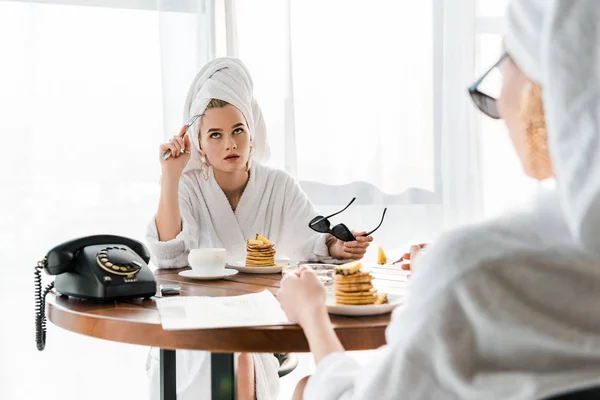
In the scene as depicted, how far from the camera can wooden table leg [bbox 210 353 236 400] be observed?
129cm

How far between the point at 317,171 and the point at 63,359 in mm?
1468

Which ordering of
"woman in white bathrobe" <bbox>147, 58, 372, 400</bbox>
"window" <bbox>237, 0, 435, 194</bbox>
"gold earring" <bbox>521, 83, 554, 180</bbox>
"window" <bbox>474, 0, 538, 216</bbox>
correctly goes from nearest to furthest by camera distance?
1. "gold earring" <bbox>521, 83, 554, 180</bbox>
2. "woman in white bathrobe" <bbox>147, 58, 372, 400</bbox>
3. "window" <bbox>237, 0, 435, 194</bbox>
4. "window" <bbox>474, 0, 538, 216</bbox>

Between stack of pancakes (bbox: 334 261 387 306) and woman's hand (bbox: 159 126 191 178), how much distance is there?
41.3 inches

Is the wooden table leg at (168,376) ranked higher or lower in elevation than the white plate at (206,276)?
lower

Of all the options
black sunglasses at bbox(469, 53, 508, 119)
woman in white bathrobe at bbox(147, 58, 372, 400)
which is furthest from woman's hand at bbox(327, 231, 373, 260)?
black sunglasses at bbox(469, 53, 508, 119)

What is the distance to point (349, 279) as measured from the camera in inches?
49.6

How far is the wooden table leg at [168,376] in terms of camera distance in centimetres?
144

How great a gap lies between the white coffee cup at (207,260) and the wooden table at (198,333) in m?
0.17

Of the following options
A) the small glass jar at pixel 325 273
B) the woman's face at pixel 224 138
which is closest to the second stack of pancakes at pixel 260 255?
the small glass jar at pixel 325 273

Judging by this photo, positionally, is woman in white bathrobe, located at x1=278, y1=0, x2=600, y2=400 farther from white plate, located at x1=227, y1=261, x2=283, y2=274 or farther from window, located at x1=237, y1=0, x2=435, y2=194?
window, located at x1=237, y1=0, x2=435, y2=194

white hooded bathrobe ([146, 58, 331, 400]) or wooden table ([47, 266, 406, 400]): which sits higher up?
white hooded bathrobe ([146, 58, 331, 400])

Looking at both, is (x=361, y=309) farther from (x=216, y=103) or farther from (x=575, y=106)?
(x=216, y=103)

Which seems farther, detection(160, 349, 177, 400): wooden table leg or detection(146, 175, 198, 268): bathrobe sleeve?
detection(146, 175, 198, 268): bathrobe sleeve

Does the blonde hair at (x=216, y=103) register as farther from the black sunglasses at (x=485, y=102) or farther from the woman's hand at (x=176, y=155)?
the black sunglasses at (x=485, y=102)
